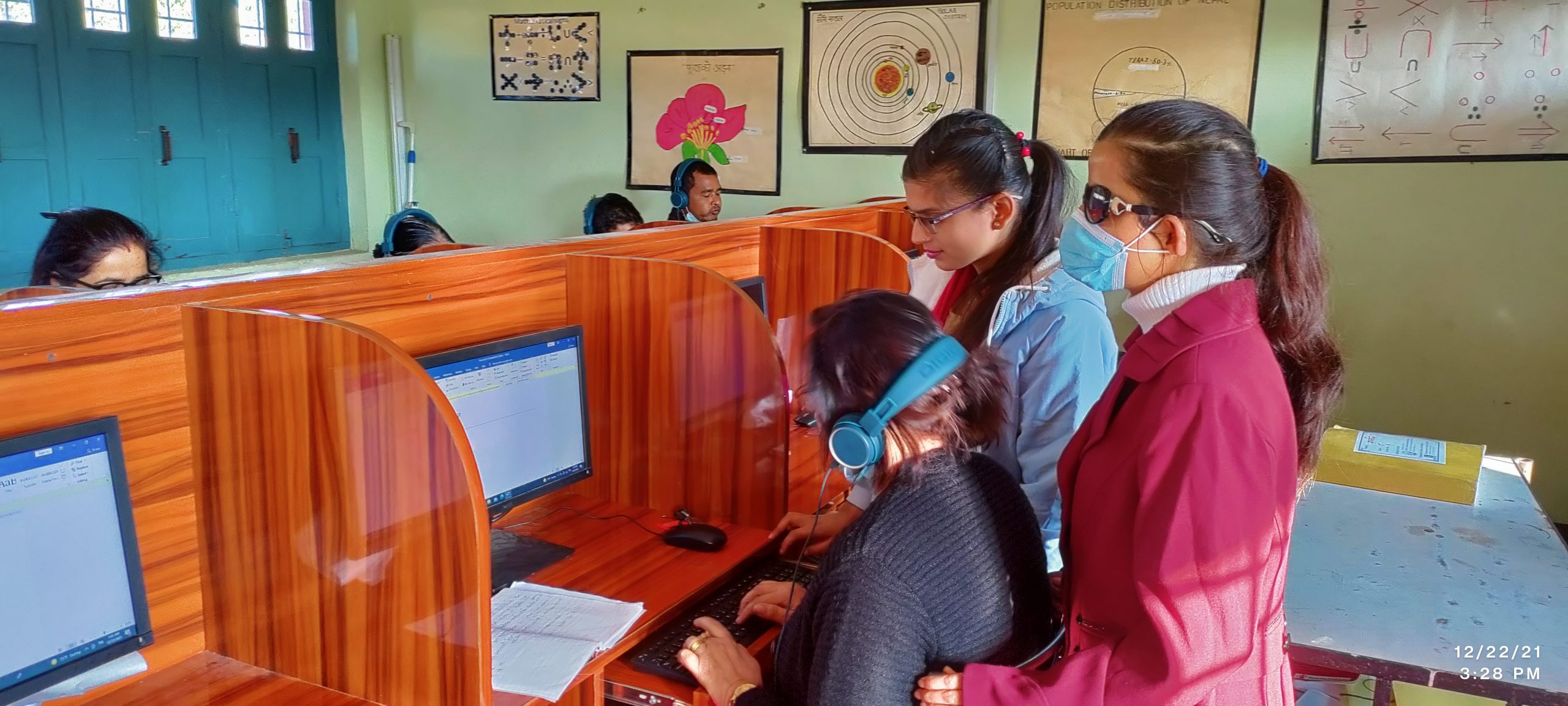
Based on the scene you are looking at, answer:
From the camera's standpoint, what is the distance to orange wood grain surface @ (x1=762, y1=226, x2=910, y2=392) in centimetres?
244

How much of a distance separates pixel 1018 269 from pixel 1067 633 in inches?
25.2

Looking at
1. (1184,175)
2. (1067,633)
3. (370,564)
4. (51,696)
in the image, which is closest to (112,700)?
(51,696)

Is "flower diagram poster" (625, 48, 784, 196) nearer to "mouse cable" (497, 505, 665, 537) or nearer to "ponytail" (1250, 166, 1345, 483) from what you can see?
"mouse cable" (497, 505, 665, 537)

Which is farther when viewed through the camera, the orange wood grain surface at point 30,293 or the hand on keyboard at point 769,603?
the hand on keyboard at point 769,603

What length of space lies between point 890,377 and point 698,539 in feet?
2.29

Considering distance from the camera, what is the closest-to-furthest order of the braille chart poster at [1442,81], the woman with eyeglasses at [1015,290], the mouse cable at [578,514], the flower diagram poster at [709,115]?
the woman with eyeglasses at [1015,290] → the mouse cable at [578,514] → the braille chart poster at [1442,81] → the flower diagram poster at [709,115]

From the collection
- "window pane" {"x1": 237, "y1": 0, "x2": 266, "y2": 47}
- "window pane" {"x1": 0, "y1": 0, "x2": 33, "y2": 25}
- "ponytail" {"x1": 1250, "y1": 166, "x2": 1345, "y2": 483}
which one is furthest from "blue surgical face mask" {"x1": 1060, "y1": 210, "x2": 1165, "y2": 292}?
"window pane" {"x1": 237, "y1": 0, "x2": 266, "y2": 47}

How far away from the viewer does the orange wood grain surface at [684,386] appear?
1737mm

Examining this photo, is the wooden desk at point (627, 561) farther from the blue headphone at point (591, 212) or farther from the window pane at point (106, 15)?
the window pane at point (106, 15)

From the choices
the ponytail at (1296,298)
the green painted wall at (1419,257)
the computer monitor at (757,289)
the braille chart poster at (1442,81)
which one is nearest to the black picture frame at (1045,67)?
the green painted wall at (1419,257)

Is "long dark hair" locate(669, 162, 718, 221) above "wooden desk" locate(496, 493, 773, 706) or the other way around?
above

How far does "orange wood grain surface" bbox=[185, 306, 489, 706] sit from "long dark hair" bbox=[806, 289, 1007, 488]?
390 mm

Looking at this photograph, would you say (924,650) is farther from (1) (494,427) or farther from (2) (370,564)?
(1) (494,427)

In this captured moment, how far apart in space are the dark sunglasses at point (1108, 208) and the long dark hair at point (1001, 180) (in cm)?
44
